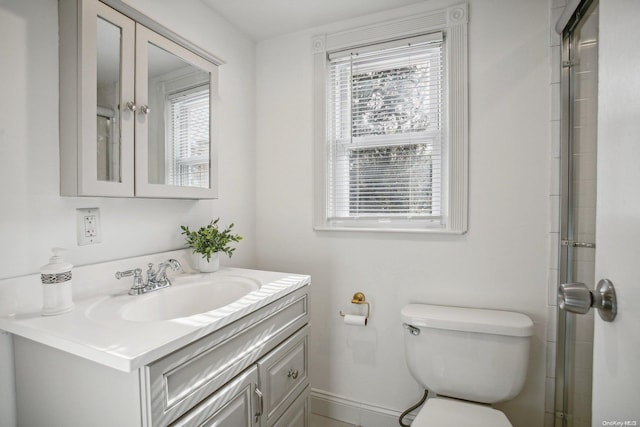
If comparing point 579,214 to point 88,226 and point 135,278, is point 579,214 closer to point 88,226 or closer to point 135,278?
point 135,278

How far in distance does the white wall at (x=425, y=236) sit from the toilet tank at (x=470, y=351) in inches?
7.4

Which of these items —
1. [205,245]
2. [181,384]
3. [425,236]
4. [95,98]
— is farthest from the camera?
[425,236]

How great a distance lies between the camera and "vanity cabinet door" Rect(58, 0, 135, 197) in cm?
98

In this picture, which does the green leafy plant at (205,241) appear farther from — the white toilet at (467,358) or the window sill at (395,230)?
the white toilet at (467,358)

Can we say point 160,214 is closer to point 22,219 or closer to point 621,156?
point 22,219

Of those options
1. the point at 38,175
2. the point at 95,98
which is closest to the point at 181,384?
the point at 38,175

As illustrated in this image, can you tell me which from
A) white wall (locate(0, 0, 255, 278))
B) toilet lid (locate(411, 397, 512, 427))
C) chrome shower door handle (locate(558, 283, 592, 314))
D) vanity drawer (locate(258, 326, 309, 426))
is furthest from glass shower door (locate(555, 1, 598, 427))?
white wall (locate(0, 0, 255, 278))

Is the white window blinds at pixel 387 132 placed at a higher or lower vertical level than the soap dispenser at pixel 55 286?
higher

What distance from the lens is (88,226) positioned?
3.63ft

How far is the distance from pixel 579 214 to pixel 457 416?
2.98ft

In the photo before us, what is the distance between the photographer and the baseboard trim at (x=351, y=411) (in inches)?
65.6

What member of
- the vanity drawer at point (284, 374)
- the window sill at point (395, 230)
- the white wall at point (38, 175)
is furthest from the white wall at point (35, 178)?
the window sill at point (395, 230)

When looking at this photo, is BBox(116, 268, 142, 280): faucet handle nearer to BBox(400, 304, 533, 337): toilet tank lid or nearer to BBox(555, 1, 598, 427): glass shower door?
BBox(400, 304, 533, 337): toilet tank lid

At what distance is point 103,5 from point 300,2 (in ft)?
3.09
